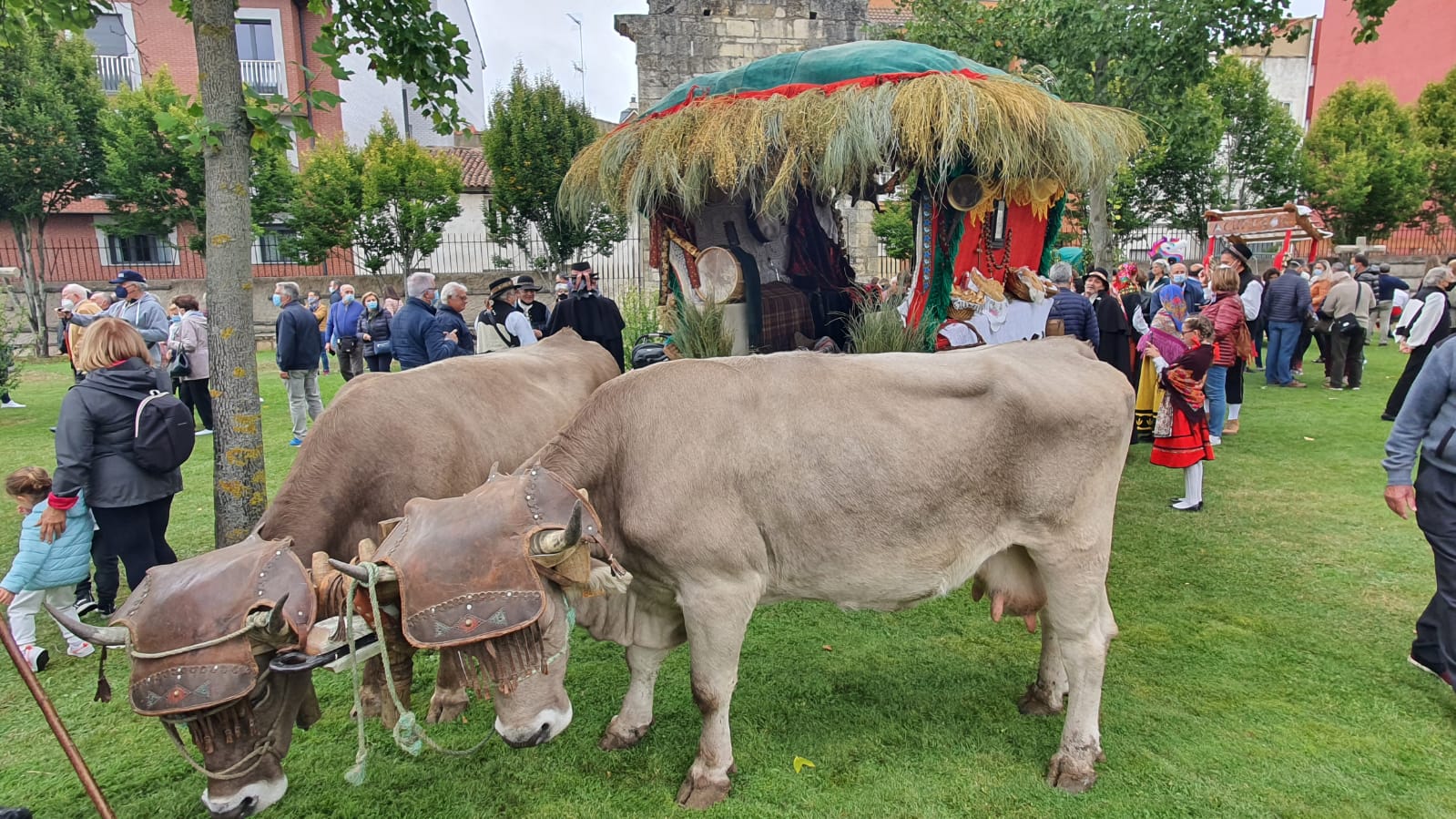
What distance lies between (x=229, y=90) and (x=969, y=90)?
4623 millimetres

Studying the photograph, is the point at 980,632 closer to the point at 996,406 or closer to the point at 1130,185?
the point at 996,406

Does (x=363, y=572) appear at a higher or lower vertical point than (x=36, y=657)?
higher

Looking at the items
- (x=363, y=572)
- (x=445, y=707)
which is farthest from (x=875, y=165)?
(x=363, y=572)

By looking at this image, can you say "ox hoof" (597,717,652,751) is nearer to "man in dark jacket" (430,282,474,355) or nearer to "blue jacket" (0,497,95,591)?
"blue jacket" (0,497,95,591)

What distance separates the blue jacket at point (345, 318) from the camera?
12531mm

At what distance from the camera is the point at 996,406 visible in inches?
123

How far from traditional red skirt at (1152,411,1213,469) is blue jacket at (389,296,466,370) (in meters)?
6.30

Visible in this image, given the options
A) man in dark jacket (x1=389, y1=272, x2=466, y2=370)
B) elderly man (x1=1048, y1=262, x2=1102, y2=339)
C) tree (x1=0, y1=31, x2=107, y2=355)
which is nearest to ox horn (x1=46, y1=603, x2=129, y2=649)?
man in dark jacket (x1=389, y1=272, x2=466, y2=370)

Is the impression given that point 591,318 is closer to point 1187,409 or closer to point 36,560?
point 36,560

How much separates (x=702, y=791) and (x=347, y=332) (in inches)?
449

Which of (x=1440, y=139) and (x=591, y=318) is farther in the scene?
(x=1440, y=139)

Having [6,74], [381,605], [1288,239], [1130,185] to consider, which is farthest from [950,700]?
[6,74]

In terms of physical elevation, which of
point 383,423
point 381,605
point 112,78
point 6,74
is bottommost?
point 381,605

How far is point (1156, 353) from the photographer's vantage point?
6.76 metres
